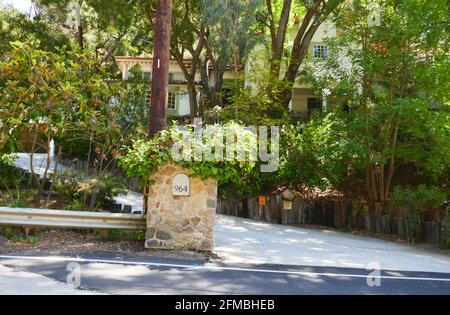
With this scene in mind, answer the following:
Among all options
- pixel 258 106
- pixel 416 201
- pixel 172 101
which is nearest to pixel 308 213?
pixel 416 201

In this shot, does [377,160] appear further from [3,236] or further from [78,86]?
[3,236]

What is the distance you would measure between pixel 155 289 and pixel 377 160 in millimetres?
9381

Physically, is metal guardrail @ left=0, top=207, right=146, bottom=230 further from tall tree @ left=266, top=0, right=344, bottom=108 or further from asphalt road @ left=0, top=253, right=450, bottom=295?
tall tree @ left=266, top=0, right=344, bottom=108

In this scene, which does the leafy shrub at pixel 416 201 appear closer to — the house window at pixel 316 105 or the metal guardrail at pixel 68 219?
the house window at pixel 316 105

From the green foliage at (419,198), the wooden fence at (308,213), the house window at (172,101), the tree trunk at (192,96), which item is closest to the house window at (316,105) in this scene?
the wooden fence at (308,213)

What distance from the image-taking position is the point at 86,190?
11.6 m

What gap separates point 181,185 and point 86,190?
11.6ft

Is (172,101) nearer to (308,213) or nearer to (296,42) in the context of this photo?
(296,42)

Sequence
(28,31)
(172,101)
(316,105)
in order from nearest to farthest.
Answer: (28,31) → (316,105) → (172,101)

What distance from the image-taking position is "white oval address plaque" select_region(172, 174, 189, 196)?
30.0 ft

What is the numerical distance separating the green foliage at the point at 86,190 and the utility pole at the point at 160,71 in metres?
2.19

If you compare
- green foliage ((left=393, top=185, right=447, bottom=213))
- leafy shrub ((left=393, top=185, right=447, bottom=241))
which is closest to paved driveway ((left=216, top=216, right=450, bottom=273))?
leafy shrub ((left=393, top=185, right=447, bottom=241))
